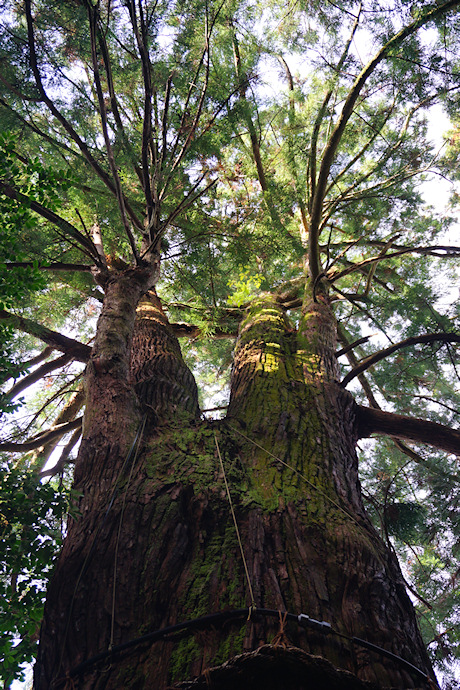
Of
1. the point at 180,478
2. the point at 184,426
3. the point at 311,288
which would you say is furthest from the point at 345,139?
the point at 180,478

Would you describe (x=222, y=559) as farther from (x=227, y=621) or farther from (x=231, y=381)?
(x=231, y=381)

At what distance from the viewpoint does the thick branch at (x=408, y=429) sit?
105 inches

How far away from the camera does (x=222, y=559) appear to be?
5.25 ft

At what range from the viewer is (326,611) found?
143 cm

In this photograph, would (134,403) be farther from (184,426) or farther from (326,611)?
(326,611)

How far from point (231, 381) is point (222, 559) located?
1583 millimetres

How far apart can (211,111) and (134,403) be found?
3113 millimetres

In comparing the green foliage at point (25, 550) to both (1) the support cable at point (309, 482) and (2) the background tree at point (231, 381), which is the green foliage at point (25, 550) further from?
(1) the support cable at point (309, 482)

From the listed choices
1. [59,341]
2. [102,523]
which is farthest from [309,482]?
[59,341]

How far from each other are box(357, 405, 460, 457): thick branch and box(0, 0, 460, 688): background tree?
0.05ft

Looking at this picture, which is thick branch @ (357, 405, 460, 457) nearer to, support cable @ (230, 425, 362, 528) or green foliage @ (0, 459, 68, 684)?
support cable @ (230, 425, 362, 528)

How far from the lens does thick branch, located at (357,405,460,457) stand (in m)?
2.67

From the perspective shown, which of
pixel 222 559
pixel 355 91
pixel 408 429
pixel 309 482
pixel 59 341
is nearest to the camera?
pixel 222 559

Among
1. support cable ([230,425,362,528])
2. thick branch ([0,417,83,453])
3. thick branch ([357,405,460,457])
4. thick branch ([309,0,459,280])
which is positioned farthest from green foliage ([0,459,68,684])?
thick branch ([309,0,459,280])
